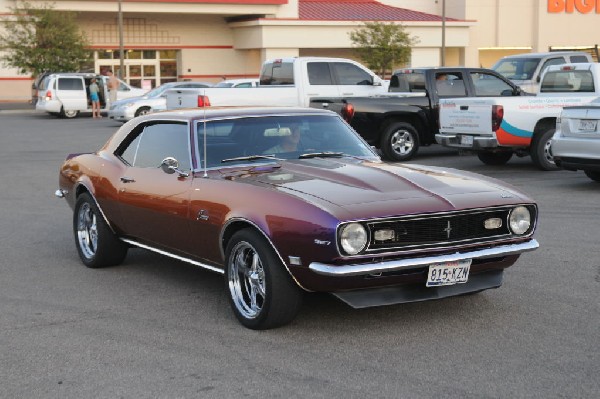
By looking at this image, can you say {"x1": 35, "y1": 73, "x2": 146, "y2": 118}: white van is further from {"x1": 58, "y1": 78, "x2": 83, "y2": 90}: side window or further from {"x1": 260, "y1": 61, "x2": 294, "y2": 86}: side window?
{"x1": 260, "y1": 61, "x2": 294, "y2": 86}: side window

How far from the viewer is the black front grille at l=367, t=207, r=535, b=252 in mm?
5766

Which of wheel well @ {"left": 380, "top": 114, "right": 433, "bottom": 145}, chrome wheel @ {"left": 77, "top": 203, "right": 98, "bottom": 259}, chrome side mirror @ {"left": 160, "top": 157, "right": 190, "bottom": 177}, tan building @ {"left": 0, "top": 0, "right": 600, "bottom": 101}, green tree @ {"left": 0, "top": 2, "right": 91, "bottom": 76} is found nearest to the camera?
chrome side mirror @ {"left": 160, "top": 157, "right": 190, "bottom": 177}

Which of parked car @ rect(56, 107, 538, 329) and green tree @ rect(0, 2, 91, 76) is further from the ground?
green tree @ rect(0, 2, 91, 76)

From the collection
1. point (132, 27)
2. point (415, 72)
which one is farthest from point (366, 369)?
point (132, 27)

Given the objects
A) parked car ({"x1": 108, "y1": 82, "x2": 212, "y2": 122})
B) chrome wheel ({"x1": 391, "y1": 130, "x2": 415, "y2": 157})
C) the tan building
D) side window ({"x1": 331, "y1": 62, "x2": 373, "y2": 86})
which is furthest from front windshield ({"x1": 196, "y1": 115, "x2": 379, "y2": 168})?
the tan building

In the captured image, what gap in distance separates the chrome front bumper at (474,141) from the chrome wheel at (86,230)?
26.4 feet

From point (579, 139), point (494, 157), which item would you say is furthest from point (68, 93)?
point (579, 139)

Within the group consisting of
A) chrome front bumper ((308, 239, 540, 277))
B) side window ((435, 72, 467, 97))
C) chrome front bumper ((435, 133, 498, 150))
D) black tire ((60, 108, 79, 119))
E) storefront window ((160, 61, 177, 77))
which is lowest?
chrome front bumper ((308, 239, 540, 277))

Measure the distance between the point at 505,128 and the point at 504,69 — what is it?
8845mm

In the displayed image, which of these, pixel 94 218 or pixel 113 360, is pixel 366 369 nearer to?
pixel 113 360

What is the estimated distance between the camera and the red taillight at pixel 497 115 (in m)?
14.7

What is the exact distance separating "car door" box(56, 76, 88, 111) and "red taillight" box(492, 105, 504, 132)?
24243mm

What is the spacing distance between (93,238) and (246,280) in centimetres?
263

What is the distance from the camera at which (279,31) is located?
49250 millimetres
